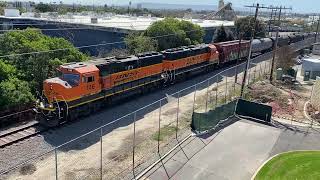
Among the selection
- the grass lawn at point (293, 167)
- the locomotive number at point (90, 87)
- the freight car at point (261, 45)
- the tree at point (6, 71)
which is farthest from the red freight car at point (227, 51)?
the tree at point (6, 71)

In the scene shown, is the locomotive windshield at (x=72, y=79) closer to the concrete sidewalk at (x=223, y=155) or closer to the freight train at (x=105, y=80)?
the freight train at (x=105, y=80)

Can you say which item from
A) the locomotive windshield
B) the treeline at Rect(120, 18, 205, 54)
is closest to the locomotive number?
the locomotive windshield

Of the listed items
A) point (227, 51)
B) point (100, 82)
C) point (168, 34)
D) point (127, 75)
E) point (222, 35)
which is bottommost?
point (100, 82)

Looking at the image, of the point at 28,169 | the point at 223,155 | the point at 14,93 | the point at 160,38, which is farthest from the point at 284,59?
the point at 28,169

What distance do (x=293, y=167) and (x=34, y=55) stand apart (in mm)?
22277

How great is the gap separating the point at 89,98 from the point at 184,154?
904cm

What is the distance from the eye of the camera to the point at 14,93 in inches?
1037

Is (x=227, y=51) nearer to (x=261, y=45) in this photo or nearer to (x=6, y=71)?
(x=261, y=45)

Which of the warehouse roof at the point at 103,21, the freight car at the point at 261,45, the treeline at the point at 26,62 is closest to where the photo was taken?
the treeline at the point at 26,62

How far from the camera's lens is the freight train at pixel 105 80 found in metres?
25.1

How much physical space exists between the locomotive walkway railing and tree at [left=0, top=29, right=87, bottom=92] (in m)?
9.08

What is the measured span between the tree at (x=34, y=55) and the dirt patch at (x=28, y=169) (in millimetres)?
11913

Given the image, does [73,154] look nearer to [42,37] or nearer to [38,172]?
[38,172]

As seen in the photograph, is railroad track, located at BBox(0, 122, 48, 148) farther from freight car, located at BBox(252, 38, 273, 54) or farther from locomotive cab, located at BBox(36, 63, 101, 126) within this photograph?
freight car, located at BBox(252, 38, 273, 54)
